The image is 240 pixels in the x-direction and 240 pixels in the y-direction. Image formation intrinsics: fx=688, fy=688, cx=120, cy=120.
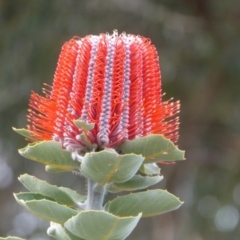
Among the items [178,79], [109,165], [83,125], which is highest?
[178,79]

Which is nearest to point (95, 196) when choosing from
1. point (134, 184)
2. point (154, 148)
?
point (134, 184)

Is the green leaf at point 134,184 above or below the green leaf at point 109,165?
below

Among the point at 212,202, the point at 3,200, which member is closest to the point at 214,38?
the point at 212,202

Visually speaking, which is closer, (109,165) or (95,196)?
(109,165)

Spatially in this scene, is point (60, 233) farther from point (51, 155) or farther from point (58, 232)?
point (51, 155)

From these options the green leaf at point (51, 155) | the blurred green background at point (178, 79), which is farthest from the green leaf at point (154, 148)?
the blurred green background at point (178, 79)

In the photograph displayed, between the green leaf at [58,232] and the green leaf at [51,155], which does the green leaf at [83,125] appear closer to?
the green leaf at [51,155]
